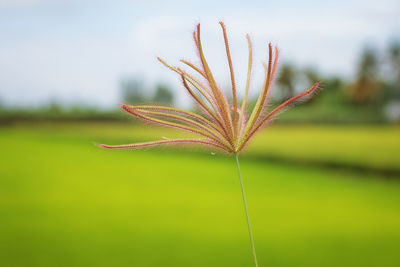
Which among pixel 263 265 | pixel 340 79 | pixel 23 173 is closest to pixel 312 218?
pixel 263 265

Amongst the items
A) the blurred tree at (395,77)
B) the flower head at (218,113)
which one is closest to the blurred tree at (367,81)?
the blurred tree at (395,77)

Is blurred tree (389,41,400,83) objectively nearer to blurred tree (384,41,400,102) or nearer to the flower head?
blurred tree (384,41,400,102)

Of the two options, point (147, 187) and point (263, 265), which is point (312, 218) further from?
point (147, 187)

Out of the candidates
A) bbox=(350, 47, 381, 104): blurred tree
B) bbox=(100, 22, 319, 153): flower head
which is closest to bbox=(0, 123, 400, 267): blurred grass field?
bbox=(100, 22, 319, 153): flower head

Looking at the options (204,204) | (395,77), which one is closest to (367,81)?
(395,77)

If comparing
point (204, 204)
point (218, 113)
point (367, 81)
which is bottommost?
point (204, 204)

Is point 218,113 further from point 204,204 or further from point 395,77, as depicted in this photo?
point 395,77

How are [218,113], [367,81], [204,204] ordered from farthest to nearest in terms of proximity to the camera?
[367,81] < [204,204] < [218,113]
